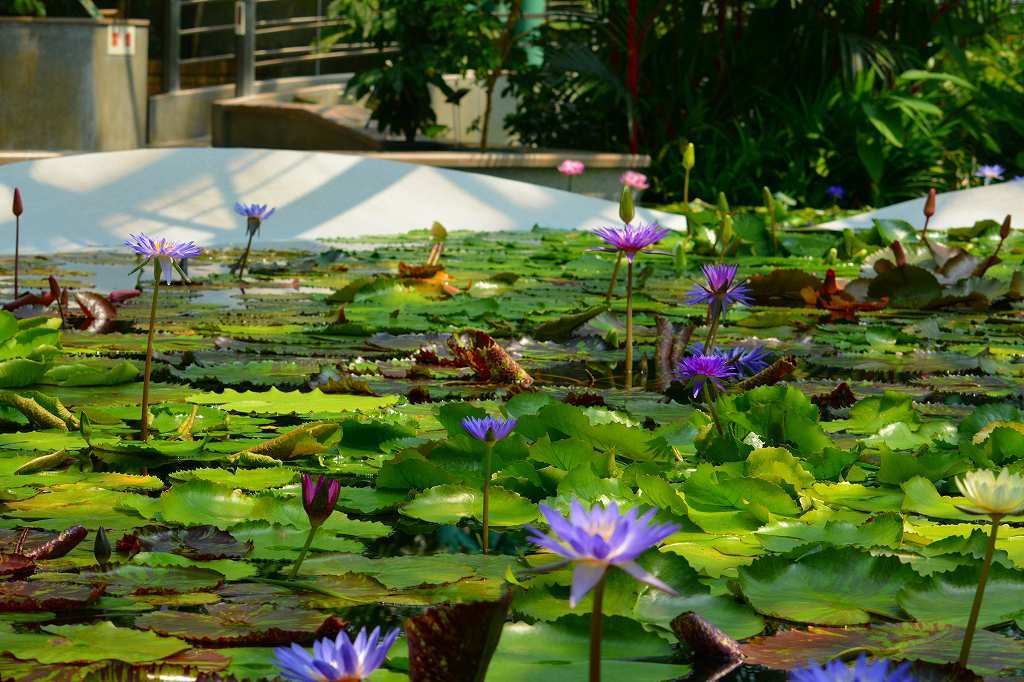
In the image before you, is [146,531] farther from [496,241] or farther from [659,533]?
[496,241]

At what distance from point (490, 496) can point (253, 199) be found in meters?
3.57

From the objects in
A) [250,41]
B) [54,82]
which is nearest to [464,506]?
[54,82]

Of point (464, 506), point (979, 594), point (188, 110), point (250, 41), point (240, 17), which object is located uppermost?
point (240, 17)

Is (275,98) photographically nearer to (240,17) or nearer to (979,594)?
(240,17)

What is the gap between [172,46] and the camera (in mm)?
9891

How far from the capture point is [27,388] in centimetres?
178

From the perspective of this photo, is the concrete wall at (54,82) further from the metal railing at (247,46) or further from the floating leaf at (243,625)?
the floating leaf at (243,625)

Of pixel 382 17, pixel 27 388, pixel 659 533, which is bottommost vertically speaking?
pixel 27 388

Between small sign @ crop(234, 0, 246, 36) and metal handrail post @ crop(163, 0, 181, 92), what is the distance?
42cm

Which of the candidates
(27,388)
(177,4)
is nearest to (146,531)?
(27,388)

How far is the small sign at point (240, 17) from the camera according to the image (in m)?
10.1

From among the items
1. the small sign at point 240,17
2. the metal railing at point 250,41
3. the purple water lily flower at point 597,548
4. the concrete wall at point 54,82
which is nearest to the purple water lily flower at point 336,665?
the purple water lily flower at point 597,548

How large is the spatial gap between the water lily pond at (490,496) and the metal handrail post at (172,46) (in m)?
7.75

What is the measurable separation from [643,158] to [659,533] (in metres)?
7.16
